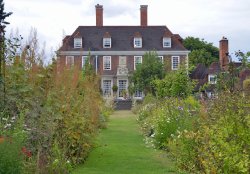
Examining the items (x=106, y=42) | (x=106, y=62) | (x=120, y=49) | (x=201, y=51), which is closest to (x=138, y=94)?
(x=106, y=62)

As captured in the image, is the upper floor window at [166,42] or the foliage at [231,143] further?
the upper floor window at [166,42]

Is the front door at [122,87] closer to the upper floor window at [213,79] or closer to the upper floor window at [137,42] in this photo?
A: the upper floor window at [137,42]

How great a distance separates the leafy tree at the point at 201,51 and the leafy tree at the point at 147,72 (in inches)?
950

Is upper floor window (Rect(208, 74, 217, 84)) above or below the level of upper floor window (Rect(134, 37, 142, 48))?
below

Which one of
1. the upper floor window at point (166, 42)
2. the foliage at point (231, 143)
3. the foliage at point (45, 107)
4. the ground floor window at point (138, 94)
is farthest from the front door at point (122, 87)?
the foliage at point (231, 143)

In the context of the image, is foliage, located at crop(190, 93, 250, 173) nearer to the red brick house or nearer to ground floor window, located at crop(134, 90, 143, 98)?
ground floor window, located at crop(134, 90, 143, 98)

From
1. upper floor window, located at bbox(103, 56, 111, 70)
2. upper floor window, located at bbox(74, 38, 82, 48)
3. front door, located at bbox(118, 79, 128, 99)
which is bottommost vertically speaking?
front door, located at bbox(118, 79, 128, 99)

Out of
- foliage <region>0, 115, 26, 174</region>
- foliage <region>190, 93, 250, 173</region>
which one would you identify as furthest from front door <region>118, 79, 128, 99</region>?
foliage <region>190, 93, 250, 173</region>

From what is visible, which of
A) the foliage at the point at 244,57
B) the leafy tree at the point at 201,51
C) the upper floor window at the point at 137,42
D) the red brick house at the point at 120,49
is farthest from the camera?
the leafy tree at the point at 201,51

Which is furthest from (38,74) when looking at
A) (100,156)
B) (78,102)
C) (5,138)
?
(5,138)

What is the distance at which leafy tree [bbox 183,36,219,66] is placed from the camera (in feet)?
257

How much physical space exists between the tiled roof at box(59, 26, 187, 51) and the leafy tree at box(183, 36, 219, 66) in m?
14.6

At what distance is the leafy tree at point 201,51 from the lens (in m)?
78.4

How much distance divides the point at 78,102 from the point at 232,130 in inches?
216
